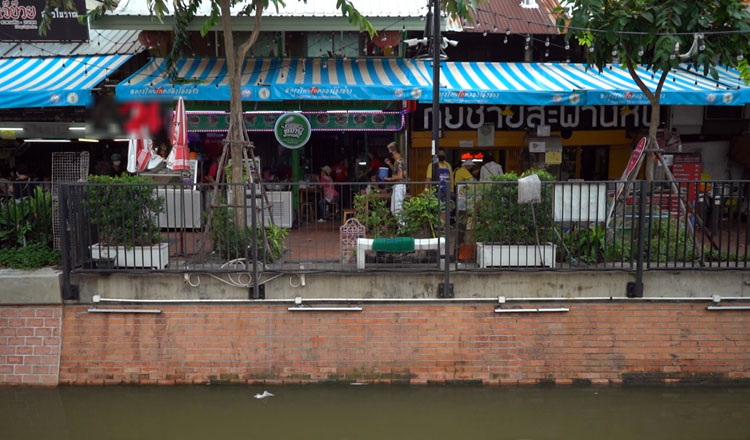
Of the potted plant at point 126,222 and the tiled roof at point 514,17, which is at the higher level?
the tiled roof at point 514,17

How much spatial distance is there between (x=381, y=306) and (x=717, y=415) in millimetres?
3907

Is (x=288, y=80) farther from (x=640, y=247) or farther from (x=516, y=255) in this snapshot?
(x=640, y=247)

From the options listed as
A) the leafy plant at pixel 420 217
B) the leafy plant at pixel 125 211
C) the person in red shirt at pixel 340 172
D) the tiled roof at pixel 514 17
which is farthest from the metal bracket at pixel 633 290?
the tiled roof at pixel 514 17

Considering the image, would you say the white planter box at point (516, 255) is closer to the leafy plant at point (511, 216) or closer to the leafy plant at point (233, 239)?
the leafy plant at point (511, 216)

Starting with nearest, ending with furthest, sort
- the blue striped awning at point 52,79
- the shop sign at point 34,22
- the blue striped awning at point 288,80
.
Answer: the blue striped awning at point 288,80 < the blue striped awning at point 52,79 < the shop sign at point 34,22

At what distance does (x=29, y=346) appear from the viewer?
288 inches

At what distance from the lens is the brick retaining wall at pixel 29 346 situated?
729 cm

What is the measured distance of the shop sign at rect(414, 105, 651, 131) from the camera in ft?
43.2

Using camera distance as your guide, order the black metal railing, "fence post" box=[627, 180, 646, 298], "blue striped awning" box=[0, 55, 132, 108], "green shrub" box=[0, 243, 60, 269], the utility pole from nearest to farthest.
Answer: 1. "fence post" box=[627, 180, 646, 298]
2. the black metal railing
3. "green shrub" box=[0, 243, 60, 269]
4. the utility pole
5. "blue striped awning" box=[0, 55, 132, 108]

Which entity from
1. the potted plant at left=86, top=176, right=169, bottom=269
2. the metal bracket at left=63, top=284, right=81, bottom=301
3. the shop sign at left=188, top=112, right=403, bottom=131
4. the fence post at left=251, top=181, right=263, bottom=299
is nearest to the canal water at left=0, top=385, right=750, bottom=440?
the metal bracket at left=63, top=284, right=81, bottom=301

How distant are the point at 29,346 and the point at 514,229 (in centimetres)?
604

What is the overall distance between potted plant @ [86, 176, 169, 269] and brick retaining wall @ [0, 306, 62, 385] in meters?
0.96

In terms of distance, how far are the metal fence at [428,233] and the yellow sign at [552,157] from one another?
5221 millimetres

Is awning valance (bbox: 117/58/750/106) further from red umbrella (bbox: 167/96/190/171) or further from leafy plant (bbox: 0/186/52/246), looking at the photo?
leafy plant (bbox: 0/186/52/246)
